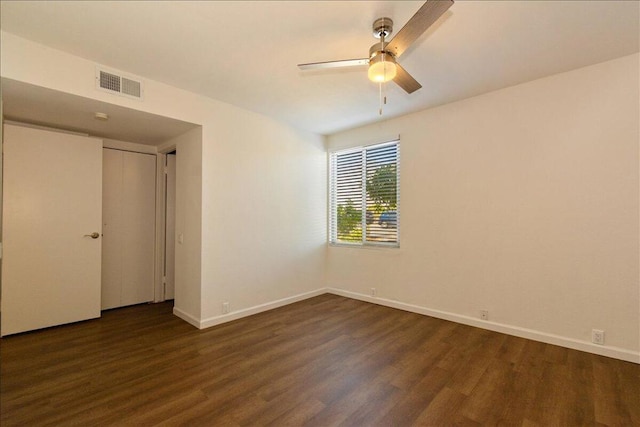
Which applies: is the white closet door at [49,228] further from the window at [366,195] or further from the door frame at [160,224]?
the window at [366,195]

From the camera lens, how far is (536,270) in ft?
9.80

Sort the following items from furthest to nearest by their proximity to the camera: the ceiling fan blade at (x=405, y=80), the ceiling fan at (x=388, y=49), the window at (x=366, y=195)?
the window at (x=366, y=195), the ceiling fan blade at (x=405, y=80), the ceiling fan at (x=388, y=49)

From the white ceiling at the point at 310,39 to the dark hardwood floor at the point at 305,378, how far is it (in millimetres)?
2577

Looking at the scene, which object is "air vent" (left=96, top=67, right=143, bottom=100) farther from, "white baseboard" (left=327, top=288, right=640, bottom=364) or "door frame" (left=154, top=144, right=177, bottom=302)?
"white baseboard" (left=327, top=288, right=640, bottom=364)

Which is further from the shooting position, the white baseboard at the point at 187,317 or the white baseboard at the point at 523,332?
the white baseboard at the point at 187,317

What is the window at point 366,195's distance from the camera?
4.14 metres

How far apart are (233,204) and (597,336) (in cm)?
400

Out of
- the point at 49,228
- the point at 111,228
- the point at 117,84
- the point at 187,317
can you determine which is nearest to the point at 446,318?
the point at 187,317

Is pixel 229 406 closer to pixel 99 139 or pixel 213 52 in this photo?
pixel 213 52

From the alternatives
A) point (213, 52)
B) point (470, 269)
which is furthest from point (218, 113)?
point (470, 269)

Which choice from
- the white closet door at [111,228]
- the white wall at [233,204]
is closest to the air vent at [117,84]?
the white wall at [233,204]

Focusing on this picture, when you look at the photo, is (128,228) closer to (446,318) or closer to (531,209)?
(446,318)

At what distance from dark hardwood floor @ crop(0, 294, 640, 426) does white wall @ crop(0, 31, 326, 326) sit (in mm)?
572

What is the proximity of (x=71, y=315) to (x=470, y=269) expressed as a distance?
479cm
